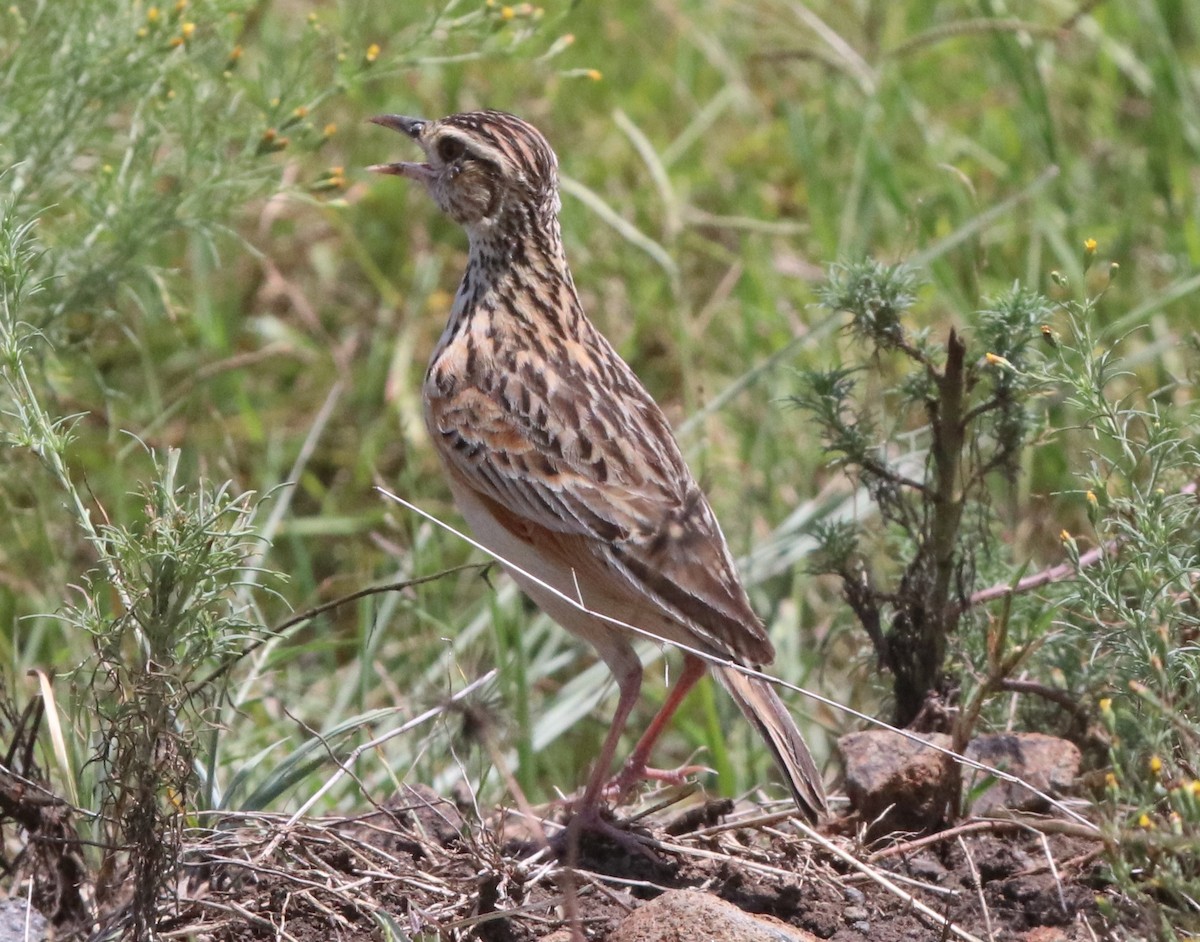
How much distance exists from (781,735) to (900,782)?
0.35 meters

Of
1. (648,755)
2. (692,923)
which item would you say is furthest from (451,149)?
(692,923)

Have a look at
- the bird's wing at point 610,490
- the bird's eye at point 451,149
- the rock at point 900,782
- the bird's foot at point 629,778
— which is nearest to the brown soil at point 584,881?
the rock at point 900,782

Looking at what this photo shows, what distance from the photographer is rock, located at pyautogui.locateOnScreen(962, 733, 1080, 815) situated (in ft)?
15.3

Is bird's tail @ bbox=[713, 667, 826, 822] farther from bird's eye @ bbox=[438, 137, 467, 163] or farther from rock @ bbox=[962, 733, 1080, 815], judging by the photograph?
bird's eye @ bbox=[438, 137, 467, 163]

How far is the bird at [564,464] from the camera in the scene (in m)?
4.76

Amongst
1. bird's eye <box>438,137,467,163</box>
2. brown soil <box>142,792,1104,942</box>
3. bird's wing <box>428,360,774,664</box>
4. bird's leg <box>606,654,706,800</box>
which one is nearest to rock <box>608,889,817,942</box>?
brown soil <box>142,792,1104,942</box>

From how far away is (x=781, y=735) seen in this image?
15.0ft

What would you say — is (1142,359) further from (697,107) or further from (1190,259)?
(697,107)

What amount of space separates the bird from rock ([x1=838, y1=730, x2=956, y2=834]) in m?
0.22

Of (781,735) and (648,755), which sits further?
(648,755)

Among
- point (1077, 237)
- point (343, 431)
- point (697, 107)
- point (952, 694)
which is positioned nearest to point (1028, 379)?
point (952, 694)

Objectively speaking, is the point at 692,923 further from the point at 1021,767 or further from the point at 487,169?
the point at 487,169

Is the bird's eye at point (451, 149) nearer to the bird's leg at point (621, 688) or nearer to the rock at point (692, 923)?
the bird's leg at point (621, 688)

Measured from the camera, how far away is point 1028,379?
15.6ft
